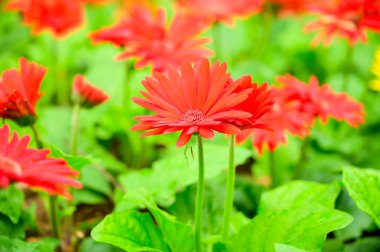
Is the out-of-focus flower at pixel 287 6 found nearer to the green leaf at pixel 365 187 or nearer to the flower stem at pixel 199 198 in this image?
the green leaf at pixel 365 187

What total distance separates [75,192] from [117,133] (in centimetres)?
24

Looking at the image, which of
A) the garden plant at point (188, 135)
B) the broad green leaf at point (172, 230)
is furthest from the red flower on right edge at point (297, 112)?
the broad green leaf at point (172, 230)

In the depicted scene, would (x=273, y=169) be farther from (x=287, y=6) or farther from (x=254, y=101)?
(x=287, y=6)

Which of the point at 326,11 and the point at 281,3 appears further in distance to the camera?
the point at 281,3

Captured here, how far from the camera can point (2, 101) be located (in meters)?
0.79

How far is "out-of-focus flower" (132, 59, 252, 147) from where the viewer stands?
69 cm

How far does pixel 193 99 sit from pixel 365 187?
1.12 feet

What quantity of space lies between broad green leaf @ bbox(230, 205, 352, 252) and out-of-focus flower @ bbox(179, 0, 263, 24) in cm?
66

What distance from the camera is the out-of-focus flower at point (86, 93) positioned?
98 cm

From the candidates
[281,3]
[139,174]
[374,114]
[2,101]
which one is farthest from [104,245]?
[281,3]

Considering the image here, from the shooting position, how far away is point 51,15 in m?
1.38

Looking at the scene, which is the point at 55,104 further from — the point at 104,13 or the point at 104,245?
the point at 104,245

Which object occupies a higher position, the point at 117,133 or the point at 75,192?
the point at 117,133

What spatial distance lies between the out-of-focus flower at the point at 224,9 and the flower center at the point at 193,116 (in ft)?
2.26
